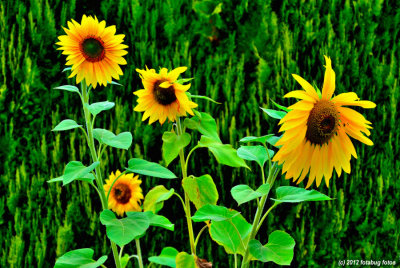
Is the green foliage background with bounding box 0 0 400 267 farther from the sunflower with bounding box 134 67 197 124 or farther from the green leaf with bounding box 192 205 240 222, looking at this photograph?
the green leaf with bounding box 192 205 240 222

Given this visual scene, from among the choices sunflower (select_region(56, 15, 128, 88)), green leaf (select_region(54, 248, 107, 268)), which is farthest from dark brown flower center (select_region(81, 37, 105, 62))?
green leaf (select_region(54, 248, 107, 268))

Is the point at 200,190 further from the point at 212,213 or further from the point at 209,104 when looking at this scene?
the point at 209,104

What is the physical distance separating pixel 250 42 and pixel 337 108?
1.97 m

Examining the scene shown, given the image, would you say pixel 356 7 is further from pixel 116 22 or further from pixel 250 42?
pixel 116 22

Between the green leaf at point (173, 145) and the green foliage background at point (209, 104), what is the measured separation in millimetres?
1265

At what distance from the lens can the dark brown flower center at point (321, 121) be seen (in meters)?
1.25

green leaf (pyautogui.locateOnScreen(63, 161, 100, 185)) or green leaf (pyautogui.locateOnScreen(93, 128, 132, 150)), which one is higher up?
green leaf (pyautogui.locateOnScreen(93, 128, 132, 150))

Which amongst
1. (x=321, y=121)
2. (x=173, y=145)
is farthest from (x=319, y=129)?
(x=173, y=145)

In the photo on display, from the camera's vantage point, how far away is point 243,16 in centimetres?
317

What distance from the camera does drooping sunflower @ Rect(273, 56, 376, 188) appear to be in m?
1.21

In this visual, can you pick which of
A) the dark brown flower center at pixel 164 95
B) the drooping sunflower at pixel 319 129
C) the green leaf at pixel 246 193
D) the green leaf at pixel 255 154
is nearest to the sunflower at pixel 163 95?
the dark brown flower center at pixel 164 95

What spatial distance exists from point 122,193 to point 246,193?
93 cm

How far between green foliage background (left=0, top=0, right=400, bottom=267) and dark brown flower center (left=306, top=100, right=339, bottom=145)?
1.56 metres

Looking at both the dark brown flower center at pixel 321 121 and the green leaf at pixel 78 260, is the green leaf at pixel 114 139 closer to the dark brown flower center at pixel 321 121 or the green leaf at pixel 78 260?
the green leaf at pixel 78 260
